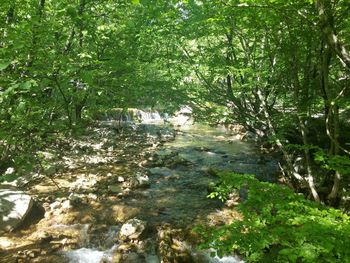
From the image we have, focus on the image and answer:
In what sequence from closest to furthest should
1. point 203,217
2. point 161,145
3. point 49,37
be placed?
1. point 49,37
2. point 203,217
3. point 161,145

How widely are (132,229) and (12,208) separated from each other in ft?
11.1

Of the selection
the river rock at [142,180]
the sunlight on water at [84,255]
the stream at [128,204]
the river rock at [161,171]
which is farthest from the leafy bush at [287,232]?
the river rock at [161,171]

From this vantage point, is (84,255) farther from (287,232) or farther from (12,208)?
(287,232)

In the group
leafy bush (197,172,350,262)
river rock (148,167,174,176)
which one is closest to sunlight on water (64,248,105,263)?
leafy bush (197,172,350,262)

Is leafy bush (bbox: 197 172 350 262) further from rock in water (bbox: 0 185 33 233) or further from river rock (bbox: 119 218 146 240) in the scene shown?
rock in water (bbox: 0 185 33 233)

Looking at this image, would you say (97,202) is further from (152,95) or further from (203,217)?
(152,95)

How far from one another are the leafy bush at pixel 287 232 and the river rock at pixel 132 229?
13.9 ft

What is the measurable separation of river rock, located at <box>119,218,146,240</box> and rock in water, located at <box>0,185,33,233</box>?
2786mm

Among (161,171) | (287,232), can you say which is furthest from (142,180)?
(287,232)

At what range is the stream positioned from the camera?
8.03 m

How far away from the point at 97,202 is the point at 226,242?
24.3ft

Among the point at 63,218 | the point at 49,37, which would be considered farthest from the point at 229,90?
the point at 49,37

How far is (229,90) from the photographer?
15492 mm

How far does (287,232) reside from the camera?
4.05 m
